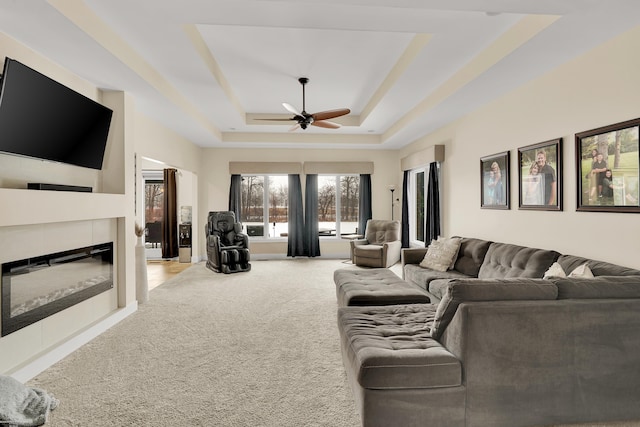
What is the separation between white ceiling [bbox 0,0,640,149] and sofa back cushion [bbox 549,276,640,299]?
5.71ft

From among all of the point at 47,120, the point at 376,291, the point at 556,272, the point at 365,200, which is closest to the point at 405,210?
the point at 365,200

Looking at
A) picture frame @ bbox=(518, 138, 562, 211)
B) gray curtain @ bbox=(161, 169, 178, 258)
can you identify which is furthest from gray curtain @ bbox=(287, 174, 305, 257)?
picture frame @ bbox=(518, 138, 562, 211)

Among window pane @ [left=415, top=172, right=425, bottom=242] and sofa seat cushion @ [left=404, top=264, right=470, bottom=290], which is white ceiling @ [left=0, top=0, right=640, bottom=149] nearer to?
window pane @ [left=415, top=172, right=425, bottom=242]

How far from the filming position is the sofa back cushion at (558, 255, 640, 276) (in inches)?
102

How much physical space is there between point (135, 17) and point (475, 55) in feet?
10.2

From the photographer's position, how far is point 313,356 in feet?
9.97

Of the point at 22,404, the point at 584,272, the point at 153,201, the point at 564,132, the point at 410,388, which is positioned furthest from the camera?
the point at 153,201

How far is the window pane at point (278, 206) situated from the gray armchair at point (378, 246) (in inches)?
78.8

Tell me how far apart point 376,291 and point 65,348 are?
2733mm

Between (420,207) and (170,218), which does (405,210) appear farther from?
(170,218)

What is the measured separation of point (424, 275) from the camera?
166 inches

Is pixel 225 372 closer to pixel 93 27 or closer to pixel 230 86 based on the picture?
pixel 93 27

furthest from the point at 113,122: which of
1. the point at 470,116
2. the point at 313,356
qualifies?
the point at 470,116

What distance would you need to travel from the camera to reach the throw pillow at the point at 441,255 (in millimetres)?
4504
